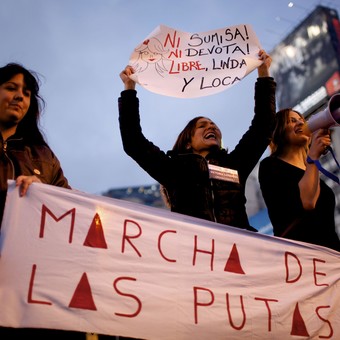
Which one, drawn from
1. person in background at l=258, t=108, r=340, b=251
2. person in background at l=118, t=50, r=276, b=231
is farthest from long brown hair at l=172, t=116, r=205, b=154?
person in background at l=258, t=108, r=340, b=251

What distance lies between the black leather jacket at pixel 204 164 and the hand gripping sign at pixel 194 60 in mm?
198

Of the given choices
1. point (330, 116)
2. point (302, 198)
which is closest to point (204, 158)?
point (302, 198)

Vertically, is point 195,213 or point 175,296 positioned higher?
point 195,213

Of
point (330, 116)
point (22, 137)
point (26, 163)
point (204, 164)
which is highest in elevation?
point (330, 116)

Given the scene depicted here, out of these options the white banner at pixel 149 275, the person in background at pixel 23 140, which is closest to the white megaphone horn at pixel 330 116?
the white banner at pixel 149 275

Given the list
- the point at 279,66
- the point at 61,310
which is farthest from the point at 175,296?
the point at 279,66

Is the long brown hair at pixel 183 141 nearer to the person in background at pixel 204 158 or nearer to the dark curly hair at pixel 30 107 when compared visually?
the person in background at pixel 204 158

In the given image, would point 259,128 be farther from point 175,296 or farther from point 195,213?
point 175,296

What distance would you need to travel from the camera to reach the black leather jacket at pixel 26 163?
237cm

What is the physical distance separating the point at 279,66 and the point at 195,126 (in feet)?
139

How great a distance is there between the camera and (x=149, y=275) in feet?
7.77

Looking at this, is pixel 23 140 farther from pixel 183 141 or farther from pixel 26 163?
pixel 183 141

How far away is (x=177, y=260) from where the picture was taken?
249 cm

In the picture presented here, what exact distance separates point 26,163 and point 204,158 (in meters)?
1.15
